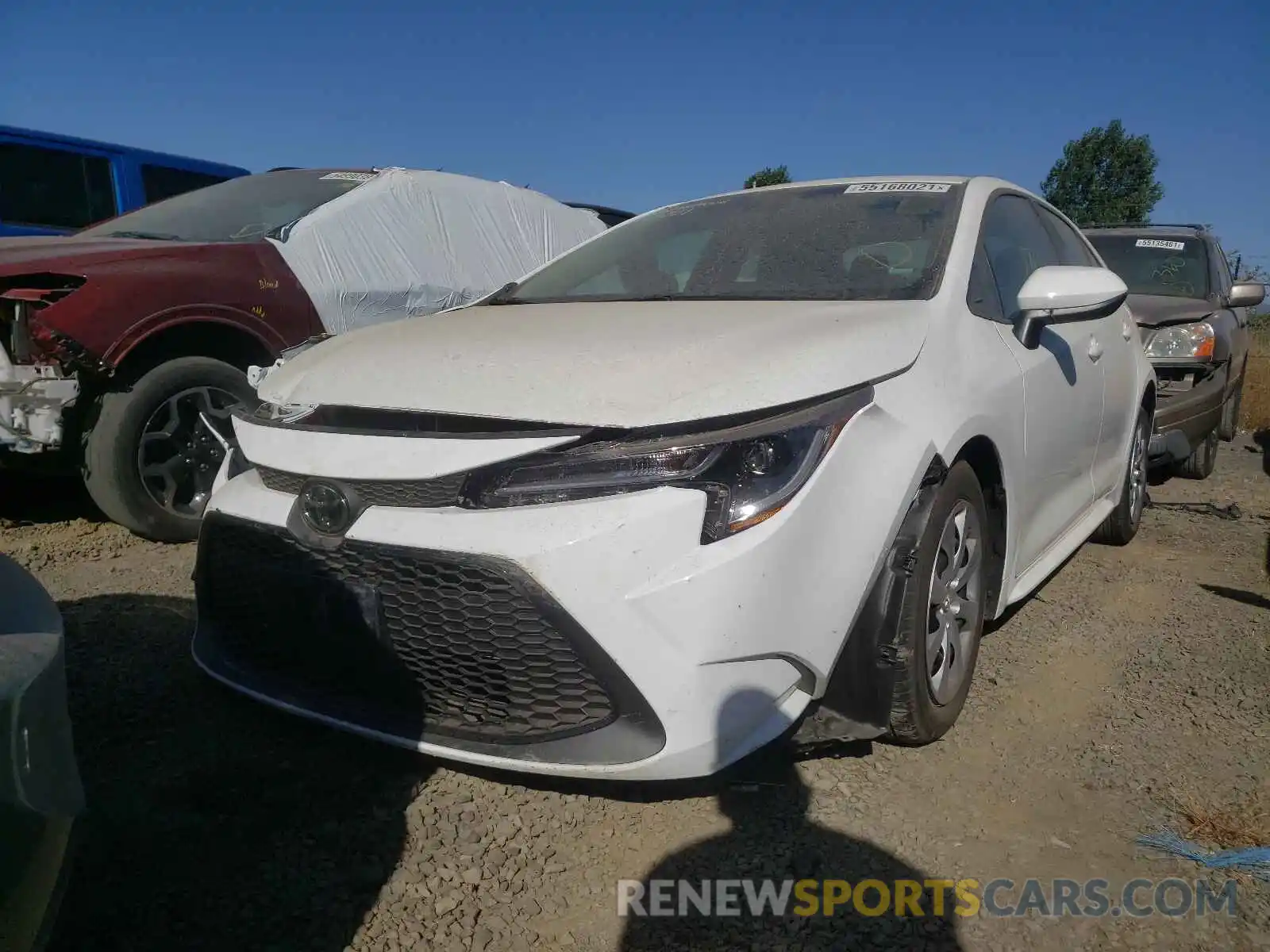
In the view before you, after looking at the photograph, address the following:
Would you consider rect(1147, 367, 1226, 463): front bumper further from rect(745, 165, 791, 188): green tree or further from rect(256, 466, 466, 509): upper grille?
rect(745, 165, 791, 188): green tree

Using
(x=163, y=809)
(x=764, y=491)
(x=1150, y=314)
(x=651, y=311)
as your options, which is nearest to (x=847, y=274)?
(x=651, y=311)

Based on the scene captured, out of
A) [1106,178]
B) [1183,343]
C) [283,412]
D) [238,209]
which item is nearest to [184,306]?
[238,209]

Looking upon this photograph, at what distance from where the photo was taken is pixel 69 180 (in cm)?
793

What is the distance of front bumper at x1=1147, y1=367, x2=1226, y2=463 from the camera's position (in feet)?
17.1

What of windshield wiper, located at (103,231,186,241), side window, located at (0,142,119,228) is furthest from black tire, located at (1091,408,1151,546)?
side window, located at (0,142,119,228)

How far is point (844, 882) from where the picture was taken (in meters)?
1.96

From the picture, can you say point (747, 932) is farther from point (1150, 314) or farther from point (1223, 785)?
point (1150, 314)

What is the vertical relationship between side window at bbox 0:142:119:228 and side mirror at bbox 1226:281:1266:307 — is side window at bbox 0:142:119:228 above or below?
above

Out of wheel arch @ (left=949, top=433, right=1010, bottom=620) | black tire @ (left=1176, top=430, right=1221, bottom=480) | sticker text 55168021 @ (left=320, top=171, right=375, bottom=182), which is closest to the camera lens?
wheel arch @ (left=949, top=433, right=1010, bottom=620)

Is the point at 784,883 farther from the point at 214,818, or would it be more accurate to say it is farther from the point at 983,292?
the point at 983,292

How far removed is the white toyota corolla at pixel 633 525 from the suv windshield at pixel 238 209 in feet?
8.09

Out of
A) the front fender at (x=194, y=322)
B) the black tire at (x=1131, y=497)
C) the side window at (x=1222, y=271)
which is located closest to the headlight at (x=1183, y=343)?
the side window at (x=1222, y=271)

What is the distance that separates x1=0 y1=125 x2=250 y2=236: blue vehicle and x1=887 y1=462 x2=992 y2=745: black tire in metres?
7.70

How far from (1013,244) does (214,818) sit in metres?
2.93
